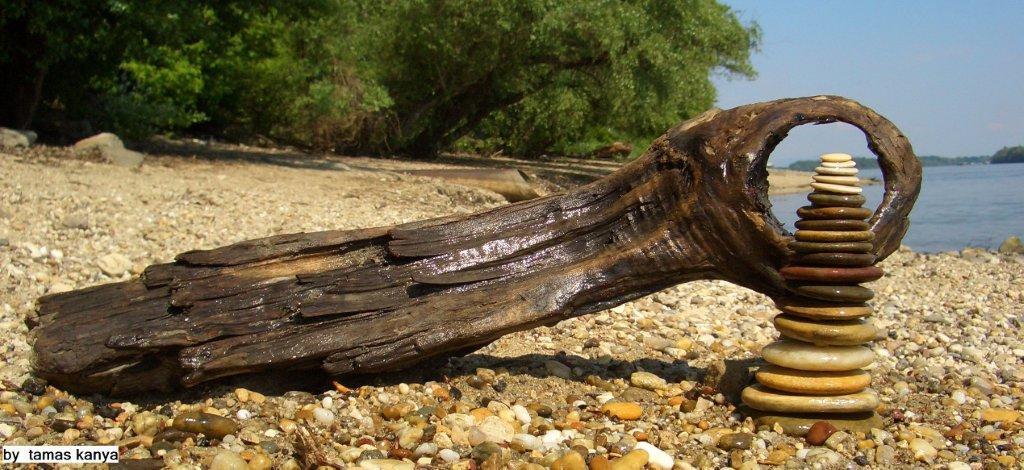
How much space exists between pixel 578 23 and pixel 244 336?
540 inches

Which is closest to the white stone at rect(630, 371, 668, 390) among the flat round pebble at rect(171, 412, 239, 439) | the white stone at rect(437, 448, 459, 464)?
the white stone at rect(437, 448, 459, 464)

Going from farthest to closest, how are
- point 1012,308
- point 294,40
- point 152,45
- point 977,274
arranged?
point 294,40 → point 152,45 → point 977,274 → point 1012,308

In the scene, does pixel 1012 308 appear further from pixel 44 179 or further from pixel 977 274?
pixel 44 179

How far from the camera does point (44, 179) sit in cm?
905

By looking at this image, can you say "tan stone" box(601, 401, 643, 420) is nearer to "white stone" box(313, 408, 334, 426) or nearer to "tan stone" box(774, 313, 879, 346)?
"tan stone" box(774, 313, 879, 346)

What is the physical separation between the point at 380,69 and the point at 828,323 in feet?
55.7

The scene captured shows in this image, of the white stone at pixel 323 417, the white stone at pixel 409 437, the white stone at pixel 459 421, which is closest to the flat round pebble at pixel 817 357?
the white stone at pixel 459 421

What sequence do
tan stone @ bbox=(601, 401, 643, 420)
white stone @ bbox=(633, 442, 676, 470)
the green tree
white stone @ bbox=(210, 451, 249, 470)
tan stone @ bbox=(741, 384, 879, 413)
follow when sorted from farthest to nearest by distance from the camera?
the green tree → tan stone @ bbox=(601, 401, 643, 420) → tan stone @ bbox=(741, 384, 879, 413) → white stone @ bbox=(633, 442, 676, 470) → white stone @ bbox=(210, 451, 249, 470)

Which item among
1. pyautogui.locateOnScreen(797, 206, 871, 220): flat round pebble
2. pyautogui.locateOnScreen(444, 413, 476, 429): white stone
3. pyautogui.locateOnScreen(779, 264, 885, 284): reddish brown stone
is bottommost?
pyautogui.locateOnScreen(444, 413, 476, 429): white stone

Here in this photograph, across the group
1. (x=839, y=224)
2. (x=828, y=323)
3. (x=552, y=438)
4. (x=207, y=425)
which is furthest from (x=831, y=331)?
(x=207, y=425)

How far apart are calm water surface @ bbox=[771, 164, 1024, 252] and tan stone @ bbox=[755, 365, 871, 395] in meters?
6.72

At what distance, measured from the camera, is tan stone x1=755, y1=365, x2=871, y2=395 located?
13.1ft

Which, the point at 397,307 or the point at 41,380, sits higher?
the point at 397,307

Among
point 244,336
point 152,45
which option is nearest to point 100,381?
point 244,336
